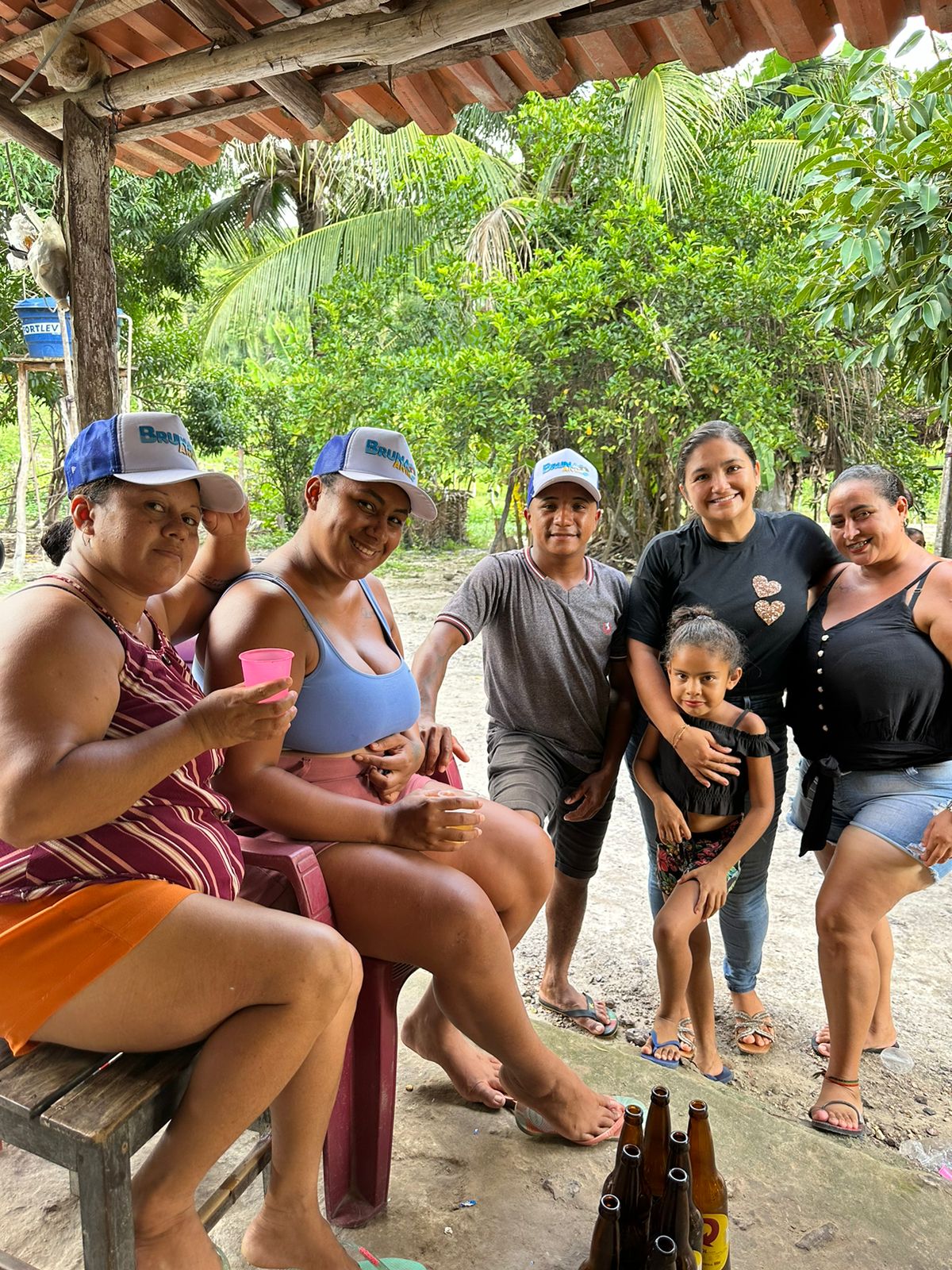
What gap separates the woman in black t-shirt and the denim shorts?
0.81 feet

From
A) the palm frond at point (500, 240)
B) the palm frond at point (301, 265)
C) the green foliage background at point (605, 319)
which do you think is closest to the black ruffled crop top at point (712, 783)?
the green foliage background at point (605, 319)

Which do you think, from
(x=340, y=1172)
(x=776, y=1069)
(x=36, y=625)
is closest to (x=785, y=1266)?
(x=340, y=1172)

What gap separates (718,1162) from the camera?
228 centimetres

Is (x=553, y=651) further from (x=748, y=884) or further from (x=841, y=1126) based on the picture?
(x=841, y=1126)

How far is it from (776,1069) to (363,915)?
1.90m

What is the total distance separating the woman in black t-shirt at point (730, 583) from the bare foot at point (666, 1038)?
528 millimetres

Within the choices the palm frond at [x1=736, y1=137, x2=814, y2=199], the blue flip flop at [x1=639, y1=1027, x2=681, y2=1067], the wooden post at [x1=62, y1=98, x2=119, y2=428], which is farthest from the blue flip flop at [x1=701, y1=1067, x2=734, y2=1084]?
the palm frond at [x1=736, y1=137, x2=814, y2=199]

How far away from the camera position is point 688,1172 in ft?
5.39

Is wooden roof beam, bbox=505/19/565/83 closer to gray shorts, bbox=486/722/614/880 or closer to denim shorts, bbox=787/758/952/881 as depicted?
gray shorts, bbox=486/722/614/880

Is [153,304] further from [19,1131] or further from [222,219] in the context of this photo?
[19,1131]

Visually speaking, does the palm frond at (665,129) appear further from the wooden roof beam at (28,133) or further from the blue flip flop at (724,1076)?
the blue flip flop at (724,1076)

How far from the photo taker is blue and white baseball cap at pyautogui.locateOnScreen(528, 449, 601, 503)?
2885mm

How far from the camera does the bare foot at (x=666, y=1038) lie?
2.86 m

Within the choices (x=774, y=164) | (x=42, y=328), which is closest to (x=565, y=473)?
(x=42, y=328)
